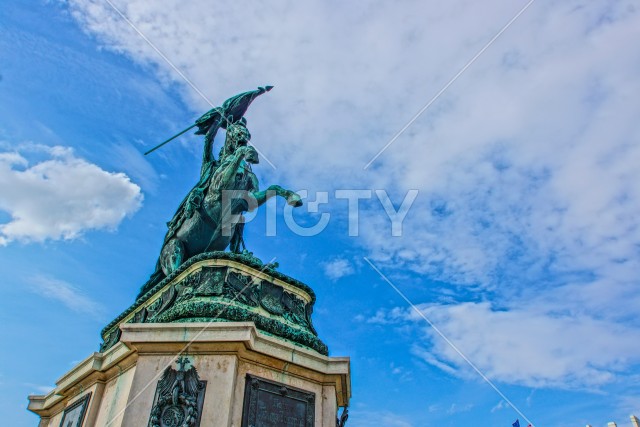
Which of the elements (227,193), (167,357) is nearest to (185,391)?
(167,357)

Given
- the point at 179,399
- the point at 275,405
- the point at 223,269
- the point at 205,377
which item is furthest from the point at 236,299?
the point at 179,399

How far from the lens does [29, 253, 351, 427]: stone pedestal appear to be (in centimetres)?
658

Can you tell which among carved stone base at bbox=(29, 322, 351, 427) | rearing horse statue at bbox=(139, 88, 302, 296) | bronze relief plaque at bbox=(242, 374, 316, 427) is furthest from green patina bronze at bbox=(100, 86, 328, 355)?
bronze relief plaque at bbox=(242, 374, 316, 427)

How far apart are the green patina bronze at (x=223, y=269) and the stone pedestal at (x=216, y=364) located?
0.8 inches

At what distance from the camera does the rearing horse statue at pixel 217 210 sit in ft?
34.8

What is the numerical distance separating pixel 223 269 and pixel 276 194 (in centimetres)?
278

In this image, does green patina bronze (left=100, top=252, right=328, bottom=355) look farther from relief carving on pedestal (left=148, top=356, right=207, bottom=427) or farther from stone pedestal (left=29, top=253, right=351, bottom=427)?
relief carving on pedestal (left=148, top=356, right=207, bottom=427)

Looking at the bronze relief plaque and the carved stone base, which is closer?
the carved stone base

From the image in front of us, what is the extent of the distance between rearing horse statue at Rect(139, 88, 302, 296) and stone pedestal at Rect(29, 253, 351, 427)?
2130 mm

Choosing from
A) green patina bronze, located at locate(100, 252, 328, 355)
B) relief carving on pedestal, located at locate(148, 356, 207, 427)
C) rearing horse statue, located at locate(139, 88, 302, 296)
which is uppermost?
rearing horse statue, located at locate(139, 88, 302, 296)

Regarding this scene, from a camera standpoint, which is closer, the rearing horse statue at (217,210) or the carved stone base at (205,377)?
the carved stone base at (205,377)

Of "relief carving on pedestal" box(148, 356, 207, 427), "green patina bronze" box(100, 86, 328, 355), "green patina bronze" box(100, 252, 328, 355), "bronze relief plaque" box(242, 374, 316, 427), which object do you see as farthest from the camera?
"green patina bronze" box(100, 86, 328, 355)

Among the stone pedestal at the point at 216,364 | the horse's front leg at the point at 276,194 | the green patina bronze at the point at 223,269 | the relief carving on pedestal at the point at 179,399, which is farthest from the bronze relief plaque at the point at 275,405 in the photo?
the horse's front leg at the point at 276,194

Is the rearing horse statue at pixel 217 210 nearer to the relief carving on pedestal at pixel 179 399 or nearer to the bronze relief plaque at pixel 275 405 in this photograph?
the bronze relief plaque at pixel 275 405
